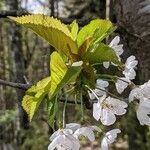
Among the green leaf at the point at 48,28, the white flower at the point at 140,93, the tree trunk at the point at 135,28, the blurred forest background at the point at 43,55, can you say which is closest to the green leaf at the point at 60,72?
the green leaf at the point at 48,28

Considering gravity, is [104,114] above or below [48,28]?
below

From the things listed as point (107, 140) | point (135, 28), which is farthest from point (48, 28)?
point (135, 28)

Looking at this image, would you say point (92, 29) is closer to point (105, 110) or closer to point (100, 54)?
point (100, 54)

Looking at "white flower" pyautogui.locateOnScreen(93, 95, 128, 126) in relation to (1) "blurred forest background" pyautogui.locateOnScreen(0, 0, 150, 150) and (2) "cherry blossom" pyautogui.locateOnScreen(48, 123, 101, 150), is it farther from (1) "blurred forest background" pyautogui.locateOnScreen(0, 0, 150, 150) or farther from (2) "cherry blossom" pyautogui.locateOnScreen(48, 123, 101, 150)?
(1) "blurred forest background" pyautogui.locateOnScreen(0, 0, 150, 150)

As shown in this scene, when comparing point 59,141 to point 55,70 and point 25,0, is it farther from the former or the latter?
point 25,0

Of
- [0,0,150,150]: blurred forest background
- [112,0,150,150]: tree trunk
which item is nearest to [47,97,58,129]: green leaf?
[0,0,150,150]: blurred forest background

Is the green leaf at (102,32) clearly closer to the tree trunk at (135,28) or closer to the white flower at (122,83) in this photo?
the white flower at (122,83)
